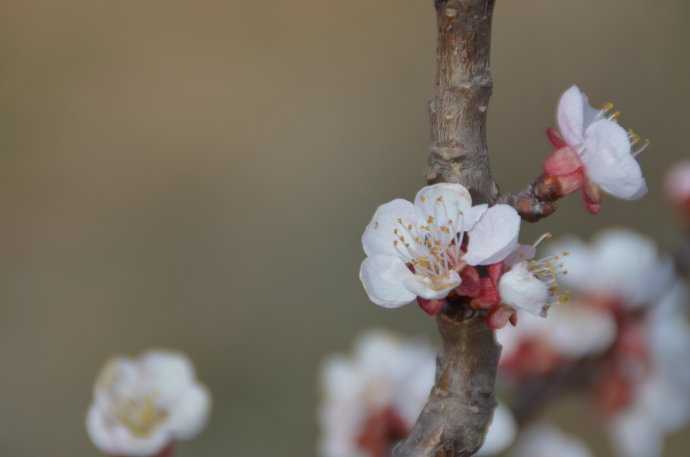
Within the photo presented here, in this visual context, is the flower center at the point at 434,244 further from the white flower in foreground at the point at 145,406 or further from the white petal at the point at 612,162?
the white flower in foreground at the point at 145,406

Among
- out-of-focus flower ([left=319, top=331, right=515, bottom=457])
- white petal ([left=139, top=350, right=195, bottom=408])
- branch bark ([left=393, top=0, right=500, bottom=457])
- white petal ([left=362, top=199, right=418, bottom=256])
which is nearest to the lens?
branch bark ([left=393, top=0, right=500, bottom=457])

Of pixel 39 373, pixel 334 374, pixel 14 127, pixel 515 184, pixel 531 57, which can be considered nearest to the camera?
pixel 334 374

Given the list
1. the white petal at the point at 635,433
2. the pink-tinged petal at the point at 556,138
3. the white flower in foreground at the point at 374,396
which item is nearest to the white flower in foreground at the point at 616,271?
the white petal at the point at 635,433

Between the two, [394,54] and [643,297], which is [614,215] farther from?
[643,297]

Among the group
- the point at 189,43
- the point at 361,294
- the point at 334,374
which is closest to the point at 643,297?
the point at 334,374

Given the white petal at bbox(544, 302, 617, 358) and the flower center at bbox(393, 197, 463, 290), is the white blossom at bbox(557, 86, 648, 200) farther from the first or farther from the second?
the white petal at bbox(544, 302, 617, 358)

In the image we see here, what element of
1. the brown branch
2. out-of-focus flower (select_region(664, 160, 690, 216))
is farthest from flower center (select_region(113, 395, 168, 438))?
out-of-focus flower (select_region(664, 160, 690, 216))

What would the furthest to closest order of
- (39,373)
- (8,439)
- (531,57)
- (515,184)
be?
(531,57) → (515,184) → (39,373) → (8,439)
